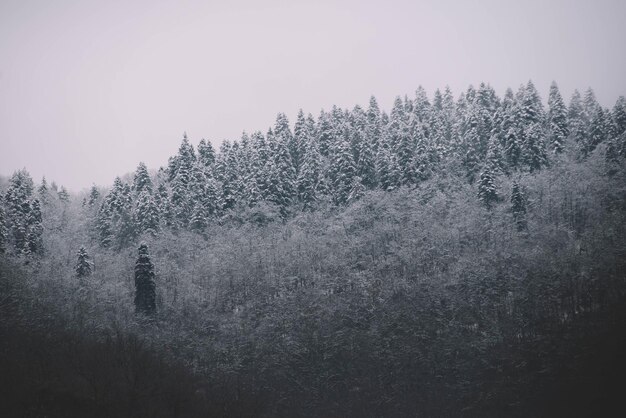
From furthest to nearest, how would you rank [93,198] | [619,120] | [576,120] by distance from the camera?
[93,198]
[576,120]
[619,120]

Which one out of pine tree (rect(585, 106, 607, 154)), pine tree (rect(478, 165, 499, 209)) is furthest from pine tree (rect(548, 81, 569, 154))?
pine tree (rect(478, 165, 499, 209))

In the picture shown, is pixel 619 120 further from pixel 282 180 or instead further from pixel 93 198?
pixel 93 198

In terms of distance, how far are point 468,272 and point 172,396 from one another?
42.0 metres

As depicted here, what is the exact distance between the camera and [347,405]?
5184 centimetres

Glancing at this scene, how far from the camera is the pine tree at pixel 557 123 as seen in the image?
87025 mm

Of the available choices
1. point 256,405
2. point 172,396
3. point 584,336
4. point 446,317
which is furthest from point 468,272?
point 172,396

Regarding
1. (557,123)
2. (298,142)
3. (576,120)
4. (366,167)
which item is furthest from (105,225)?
(576,120)

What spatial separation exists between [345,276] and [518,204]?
29.9 metres

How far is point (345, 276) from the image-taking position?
69.2 meters

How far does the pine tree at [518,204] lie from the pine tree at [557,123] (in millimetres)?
20178

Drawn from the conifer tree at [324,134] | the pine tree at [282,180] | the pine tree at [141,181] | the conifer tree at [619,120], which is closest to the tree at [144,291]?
the pine tree at [282,180]

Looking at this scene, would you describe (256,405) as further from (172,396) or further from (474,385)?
(474,385)

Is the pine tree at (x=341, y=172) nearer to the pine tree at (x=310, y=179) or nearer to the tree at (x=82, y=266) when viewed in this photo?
the pine tree at (x=310, y=179)

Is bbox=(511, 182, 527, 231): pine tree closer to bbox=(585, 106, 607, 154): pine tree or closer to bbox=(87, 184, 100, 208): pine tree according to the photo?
bbox=(585, 106, 607, 154): pine tree
